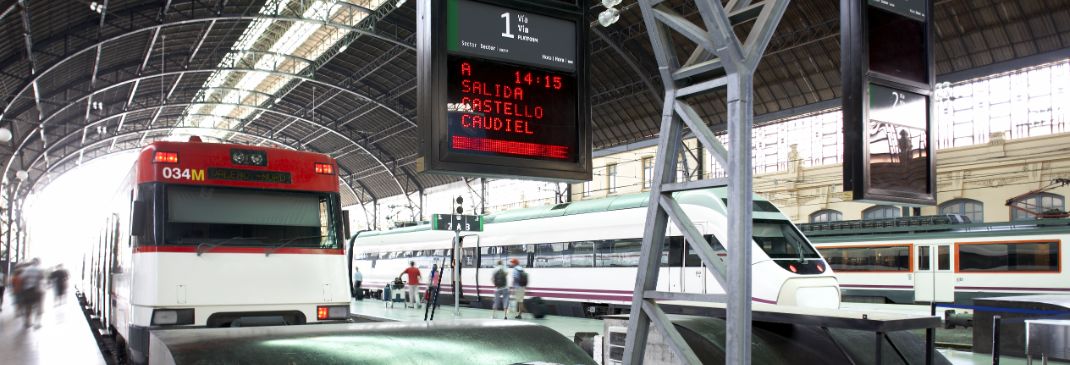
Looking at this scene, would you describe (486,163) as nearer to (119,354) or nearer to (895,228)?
(119,354)

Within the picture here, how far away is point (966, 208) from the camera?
102ft

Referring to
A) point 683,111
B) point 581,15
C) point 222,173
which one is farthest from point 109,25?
point 683,111

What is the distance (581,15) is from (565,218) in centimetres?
1450

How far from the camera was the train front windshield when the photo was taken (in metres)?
8.09

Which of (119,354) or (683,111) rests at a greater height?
(683,111)

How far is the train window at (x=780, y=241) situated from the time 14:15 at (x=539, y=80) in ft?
31.3

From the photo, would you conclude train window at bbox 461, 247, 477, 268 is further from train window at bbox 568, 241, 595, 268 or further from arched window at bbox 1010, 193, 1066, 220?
arched window at bbox 1010, 193, 1066, 220

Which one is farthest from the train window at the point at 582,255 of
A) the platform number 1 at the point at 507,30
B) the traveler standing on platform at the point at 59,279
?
the traveler standing on platform at the point at 59,279

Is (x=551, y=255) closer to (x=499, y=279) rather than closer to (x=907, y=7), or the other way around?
(x=499, y=279)

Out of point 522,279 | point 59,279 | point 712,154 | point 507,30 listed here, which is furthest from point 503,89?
point 59,279

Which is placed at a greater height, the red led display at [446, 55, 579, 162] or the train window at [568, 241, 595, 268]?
the red led display at [446, 55, 579, 162]

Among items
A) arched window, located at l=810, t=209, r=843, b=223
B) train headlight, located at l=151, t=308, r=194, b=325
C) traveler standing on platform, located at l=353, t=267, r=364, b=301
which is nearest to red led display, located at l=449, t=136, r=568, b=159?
train headlight, located at l=151, t=308, r=194, b=325

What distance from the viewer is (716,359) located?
5355 mm

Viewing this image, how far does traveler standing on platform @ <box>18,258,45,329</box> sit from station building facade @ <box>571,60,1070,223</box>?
16.5m
